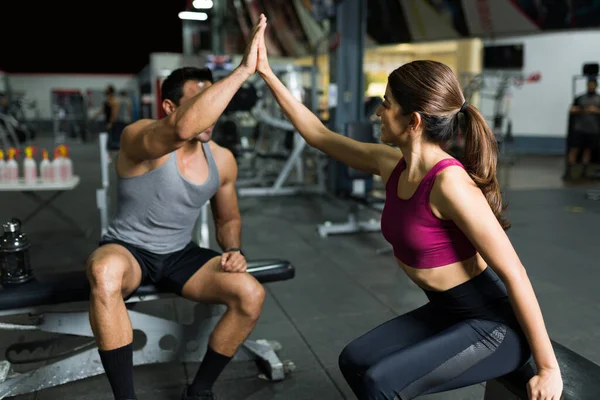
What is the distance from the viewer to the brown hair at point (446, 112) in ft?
4.05

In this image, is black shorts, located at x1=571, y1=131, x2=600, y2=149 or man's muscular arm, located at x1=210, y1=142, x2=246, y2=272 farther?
black shorts, located at x1=571, y1=131, x2=600, y2=149

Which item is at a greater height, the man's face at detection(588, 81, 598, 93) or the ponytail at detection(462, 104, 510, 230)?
the man's face at detection(588, 81, 598, 93)

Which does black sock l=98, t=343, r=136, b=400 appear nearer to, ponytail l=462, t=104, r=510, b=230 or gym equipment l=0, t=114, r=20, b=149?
ponytail l=462, t=104, r=510, b=230

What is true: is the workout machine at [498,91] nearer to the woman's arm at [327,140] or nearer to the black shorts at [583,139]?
the black shorts at [583,139]

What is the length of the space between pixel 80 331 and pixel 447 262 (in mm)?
1377

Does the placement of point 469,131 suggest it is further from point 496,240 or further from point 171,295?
point 171,295

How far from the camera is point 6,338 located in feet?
7.47

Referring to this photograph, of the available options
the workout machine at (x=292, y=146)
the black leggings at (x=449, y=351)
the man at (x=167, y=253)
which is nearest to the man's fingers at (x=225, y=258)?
the man at (x=167, y=253)

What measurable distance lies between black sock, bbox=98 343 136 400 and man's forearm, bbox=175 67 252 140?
26.3 inches

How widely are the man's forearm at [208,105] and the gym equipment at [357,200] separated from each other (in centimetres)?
256

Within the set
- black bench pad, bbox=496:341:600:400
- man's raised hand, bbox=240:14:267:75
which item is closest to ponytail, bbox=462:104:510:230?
black bench pad, bbox=496:341:600:400

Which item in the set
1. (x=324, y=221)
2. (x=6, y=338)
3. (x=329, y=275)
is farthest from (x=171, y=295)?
(x=324, y=221)

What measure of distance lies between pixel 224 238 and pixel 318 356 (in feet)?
2.06

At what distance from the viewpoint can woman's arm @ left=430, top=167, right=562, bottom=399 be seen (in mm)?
1140
